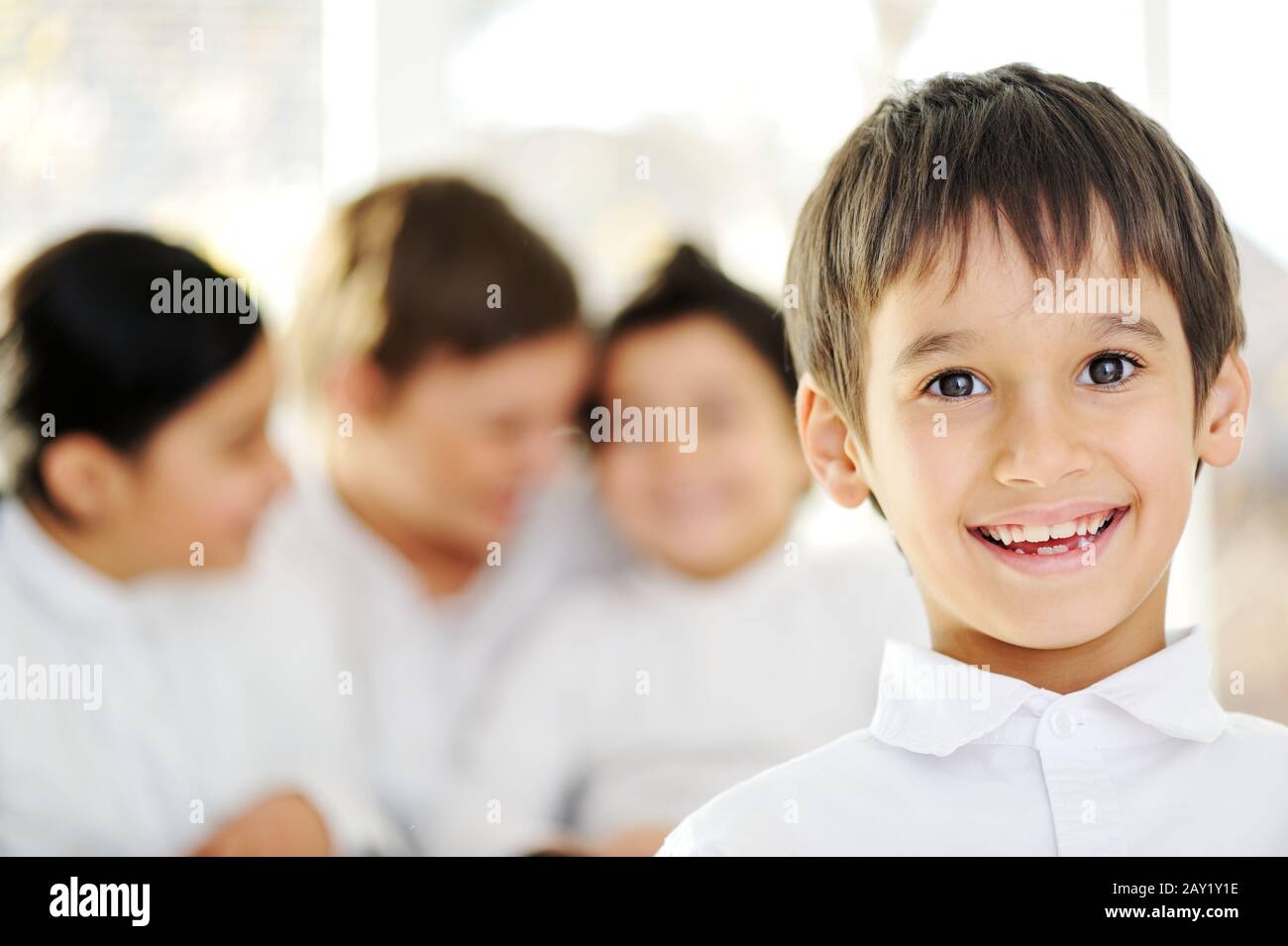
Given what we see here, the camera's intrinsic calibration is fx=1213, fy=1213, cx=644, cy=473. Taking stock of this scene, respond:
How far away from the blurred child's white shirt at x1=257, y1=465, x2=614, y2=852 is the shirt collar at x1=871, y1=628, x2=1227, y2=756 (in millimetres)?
865

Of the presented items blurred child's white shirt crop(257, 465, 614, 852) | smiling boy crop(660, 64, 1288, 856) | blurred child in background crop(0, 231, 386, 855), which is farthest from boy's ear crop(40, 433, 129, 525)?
smiling boy crop(660, 64, 1288, 856)

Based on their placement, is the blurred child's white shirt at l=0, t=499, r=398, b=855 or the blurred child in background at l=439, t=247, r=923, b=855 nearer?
the blurred child's white shirt at l=0, t=499, r=398, b=855

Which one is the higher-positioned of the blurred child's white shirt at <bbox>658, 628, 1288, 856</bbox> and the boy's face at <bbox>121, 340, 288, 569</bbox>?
the boy's face at <bbox>121, 340, 288, 569</bbox>

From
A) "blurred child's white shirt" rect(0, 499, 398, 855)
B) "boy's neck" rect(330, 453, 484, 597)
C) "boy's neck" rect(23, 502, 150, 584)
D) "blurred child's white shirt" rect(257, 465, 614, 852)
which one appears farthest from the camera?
"boy's neck" rect(330, 453, 484, 597)

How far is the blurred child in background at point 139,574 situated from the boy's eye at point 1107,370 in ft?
2.69

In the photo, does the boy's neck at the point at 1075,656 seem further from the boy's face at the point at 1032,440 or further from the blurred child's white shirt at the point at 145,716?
the blurred child's white shirt at the point at 145,716

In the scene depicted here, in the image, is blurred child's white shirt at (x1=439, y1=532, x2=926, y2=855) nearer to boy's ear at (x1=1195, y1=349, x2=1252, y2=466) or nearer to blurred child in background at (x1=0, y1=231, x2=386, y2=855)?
blurred child in background at (x1=0, y1=231, x2=386, y2=855)

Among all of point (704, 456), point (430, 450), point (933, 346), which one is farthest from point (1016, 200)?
point (430, 450)

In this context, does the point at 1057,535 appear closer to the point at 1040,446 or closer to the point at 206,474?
the point at 1040,446

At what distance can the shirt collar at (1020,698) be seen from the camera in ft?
1.73

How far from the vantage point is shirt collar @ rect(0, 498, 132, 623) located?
3.88ft

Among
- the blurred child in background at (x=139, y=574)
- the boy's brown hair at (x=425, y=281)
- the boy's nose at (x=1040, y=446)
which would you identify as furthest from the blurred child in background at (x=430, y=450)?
the boy's nose at (x=1040, y=446)

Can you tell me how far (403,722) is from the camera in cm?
136
